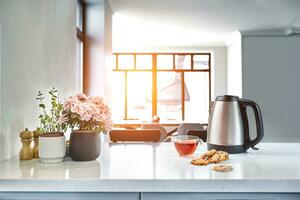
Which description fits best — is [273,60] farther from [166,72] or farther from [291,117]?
[166,72]

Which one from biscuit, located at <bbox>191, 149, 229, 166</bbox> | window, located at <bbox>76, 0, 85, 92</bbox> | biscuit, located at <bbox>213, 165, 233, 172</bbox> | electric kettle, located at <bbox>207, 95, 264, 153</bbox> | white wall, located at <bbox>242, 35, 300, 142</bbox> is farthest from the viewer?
white wall, located at <bbox>242, 35, 300, 142</bbox>

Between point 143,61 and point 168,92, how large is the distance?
1052 millimetres

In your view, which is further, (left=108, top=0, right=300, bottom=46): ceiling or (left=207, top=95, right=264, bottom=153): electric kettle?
(left=108, top=0, right=300, bottom=46): ceiling

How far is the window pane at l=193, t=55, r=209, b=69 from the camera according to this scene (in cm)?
748

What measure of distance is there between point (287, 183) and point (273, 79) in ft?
18.1

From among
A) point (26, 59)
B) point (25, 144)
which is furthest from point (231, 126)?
point (26, 59)

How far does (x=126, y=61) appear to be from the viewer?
743 cm

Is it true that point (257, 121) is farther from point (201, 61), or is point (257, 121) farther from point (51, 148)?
point (201, 61)

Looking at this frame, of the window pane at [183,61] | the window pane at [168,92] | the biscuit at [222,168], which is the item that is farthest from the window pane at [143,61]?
the biscuit at [222,168]

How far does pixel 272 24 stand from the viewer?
543 centimetres

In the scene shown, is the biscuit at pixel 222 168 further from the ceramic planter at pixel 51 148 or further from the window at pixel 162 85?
the window at pixel 162 85

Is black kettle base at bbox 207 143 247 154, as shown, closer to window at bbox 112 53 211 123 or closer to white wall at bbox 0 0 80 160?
white wall at bbox 0 0 80 160

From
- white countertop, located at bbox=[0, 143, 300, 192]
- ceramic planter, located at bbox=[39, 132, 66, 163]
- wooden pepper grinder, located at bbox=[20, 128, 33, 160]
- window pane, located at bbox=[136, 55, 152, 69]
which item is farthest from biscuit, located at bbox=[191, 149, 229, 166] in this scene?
window pane, located at bbox=[136, 55, 152, 69]

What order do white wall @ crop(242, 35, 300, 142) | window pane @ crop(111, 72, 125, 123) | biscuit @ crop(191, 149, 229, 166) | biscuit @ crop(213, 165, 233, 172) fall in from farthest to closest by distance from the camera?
window pane @ crop(111, 72, 125, 123) → white wall @ crop(242, 35, 300, 142) → biscuit @ crop(191, 149, 229, 166) → biscuit @ crop(213, 165, 233, 172)
